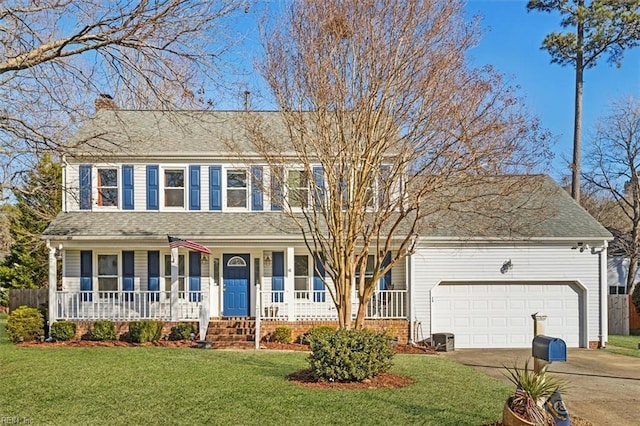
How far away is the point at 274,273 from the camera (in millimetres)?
19328

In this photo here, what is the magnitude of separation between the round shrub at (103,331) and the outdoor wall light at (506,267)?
37.5 ft

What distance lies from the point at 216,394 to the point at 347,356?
89.7 inches

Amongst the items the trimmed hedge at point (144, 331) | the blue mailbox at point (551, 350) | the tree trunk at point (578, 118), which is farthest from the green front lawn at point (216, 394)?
the tree trunk at point (578, 118)

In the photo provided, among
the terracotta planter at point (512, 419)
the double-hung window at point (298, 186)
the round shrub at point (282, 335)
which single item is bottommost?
the round shrub at point (282, 335)

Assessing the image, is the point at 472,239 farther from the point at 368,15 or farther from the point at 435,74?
the point at 368,15

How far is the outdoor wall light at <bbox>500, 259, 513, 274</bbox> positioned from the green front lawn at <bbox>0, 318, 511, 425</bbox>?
5.34m

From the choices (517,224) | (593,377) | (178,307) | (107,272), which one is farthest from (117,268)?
(593,377)

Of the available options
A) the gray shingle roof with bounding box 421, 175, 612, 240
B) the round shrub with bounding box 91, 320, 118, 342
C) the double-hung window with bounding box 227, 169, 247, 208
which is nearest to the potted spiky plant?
the gray shingle roof with bounding box 421, 175, 612, 240

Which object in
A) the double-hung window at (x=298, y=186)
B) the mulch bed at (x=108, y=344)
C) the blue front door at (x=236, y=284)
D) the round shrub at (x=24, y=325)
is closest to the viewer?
the double-hung window at (x=298, y=186)

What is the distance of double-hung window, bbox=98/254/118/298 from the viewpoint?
19172mm

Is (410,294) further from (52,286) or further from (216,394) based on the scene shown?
(52,286)

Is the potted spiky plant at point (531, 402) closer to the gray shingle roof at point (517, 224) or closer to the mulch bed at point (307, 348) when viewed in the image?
the mulch bed at point (307, 348)

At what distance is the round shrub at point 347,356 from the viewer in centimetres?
1056

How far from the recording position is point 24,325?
56.8ft
